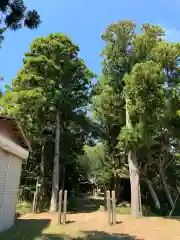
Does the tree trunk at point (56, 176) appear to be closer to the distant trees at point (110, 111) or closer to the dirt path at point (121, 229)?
the distant trees at point (110, 111)

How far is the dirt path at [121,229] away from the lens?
10547mm

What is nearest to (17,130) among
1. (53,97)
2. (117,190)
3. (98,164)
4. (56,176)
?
(53,97)

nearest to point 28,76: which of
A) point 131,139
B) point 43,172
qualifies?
point 43,172

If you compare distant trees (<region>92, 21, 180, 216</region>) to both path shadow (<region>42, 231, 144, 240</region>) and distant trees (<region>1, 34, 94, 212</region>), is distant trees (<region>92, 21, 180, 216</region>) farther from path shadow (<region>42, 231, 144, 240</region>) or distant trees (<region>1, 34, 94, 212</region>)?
path shadow (<region>42, 231, 144, 240</region>)

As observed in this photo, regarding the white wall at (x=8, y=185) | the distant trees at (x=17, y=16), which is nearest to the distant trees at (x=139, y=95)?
the white wall at (x=8, y=185)

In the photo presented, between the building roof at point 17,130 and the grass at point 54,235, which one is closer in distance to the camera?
the grass at point 54,235

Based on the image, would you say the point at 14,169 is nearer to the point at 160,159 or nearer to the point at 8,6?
the point at 8,6

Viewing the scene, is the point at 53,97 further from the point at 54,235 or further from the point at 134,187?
the point at 54,235

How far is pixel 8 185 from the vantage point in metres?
10.2

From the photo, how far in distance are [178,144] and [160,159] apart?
1812mm

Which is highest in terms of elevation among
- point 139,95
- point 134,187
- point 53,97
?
point 53,97

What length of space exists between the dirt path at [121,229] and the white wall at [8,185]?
1.52m

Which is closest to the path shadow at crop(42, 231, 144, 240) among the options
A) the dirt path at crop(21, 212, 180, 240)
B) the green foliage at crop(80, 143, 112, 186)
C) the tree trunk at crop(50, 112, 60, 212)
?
the dirt path at crop(21, 212, 180, 240)

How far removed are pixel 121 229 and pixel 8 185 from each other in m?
5.16
